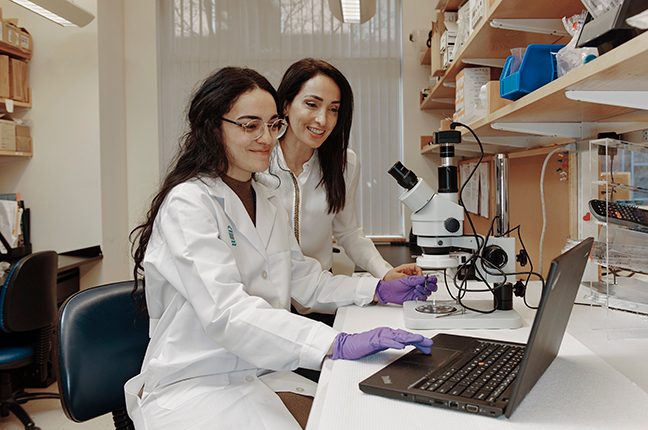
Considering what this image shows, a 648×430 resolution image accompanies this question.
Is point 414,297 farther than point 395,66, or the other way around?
point 395,66

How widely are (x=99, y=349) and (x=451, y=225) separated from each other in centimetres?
84

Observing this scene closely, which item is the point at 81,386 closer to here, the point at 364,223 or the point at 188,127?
the point at 188,127

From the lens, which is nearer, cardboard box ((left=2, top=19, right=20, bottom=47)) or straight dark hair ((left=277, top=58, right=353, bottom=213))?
straight dark hair ((left=277, top=58, right=353, bottom=213))

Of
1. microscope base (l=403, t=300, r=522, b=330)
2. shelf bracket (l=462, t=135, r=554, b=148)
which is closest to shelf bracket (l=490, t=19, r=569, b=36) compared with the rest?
shelf bracket (l=462, t=135, r=554, b=148)

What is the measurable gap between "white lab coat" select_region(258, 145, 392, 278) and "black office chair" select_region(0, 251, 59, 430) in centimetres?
133

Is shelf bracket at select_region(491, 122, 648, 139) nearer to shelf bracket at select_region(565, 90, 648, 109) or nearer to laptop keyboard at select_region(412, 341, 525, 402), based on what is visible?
shelf bracket at select_region(565, 90, 648, 109)

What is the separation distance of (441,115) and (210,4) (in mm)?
1823

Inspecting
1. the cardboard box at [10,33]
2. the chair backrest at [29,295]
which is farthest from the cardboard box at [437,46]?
the cardboard box at [10,33]

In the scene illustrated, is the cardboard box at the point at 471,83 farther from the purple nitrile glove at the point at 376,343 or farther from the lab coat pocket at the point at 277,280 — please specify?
the purple nitrile glove at the point at 376,343

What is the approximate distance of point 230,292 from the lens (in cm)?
120

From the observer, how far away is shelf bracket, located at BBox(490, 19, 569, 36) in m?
1.56

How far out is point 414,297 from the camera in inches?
61.8

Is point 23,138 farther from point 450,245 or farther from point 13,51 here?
point 450,245

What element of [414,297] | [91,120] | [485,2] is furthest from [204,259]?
[91,120]
